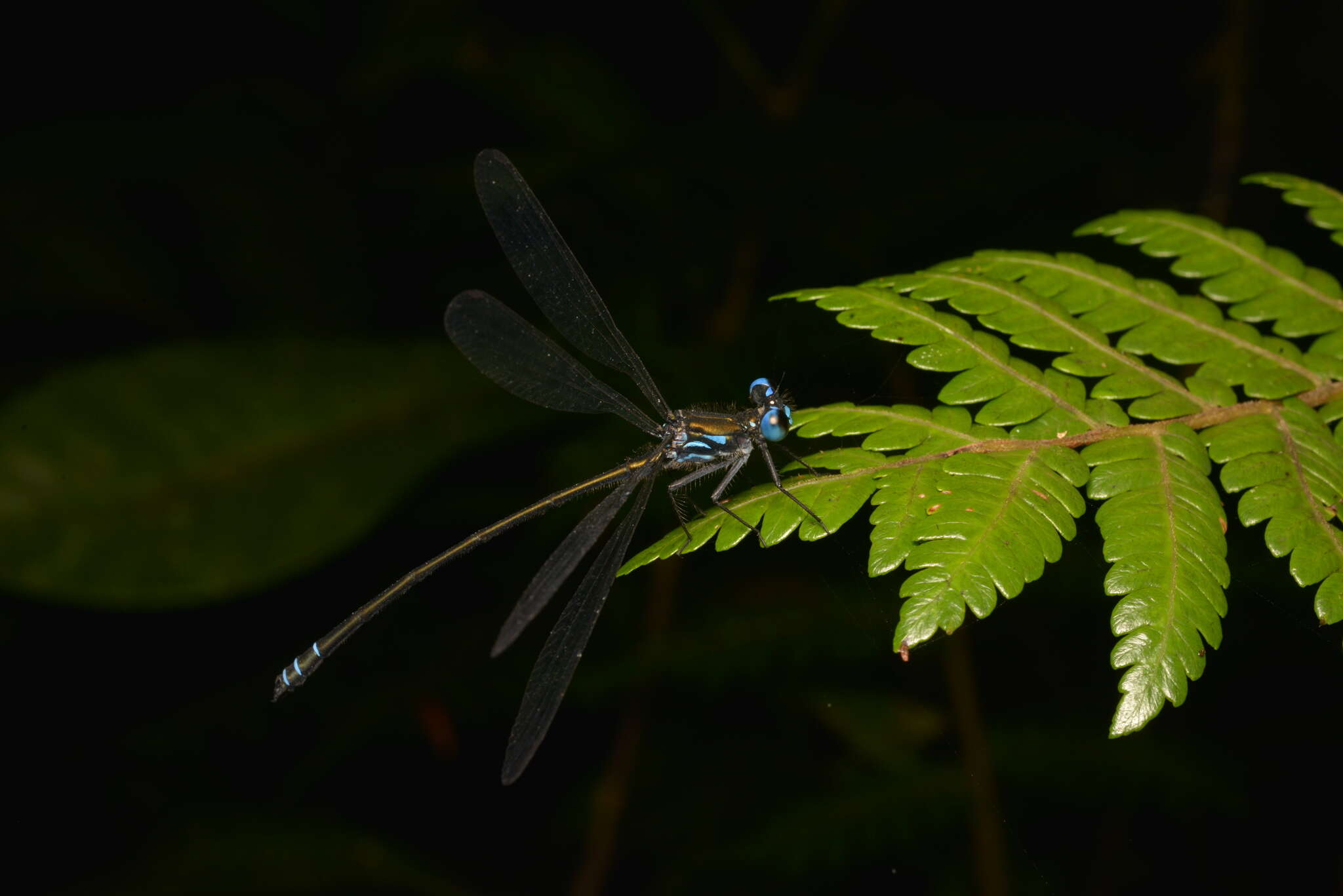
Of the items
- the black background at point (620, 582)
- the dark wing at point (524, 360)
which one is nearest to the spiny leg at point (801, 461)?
the dark wing at point (524, 360)

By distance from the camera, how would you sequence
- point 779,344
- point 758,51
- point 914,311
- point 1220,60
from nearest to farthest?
point 914,311 → point 779,344 → point 1220,60 → point 758,51

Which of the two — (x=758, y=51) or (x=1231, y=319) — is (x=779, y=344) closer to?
(x=1231, y=319)

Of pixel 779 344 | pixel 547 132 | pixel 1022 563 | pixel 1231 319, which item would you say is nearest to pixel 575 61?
pixel 547 132

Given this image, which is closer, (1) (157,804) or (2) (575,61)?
(1) (157,804)

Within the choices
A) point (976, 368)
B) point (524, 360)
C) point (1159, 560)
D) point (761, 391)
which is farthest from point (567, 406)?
point (1159, 560)

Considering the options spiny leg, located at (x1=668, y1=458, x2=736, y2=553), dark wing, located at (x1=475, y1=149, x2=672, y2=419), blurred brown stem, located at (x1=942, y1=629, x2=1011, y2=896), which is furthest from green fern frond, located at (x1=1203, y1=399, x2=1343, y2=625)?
blurred brown stem, located at (x1=942, y1=629, x2=1011, y2=896)

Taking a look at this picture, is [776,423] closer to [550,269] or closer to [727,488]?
[727,488]

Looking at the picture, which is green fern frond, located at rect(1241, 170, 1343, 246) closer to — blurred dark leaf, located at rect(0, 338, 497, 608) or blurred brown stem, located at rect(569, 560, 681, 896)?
blurred brown stem, located at rect(569, 560, 681, 896)
